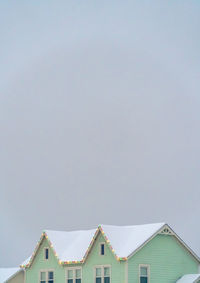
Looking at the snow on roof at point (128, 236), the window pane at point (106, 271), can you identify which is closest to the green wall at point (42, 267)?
the window pane at point (106, 271)

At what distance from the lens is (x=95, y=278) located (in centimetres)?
6844

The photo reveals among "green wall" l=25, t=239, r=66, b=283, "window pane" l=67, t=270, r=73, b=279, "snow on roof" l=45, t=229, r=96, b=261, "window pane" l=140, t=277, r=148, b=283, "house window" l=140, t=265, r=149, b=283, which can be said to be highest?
"snow on roof" l=45, t=229, r=96, b=261

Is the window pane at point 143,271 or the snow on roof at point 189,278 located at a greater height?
the window pane at point 143,271

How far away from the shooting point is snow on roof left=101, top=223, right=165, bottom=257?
65.7 meters

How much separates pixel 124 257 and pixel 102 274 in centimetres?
409

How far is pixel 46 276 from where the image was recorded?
242 feet

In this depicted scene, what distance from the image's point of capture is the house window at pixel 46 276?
73.1 meters

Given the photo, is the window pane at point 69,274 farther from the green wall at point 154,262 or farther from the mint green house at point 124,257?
the green wall at point 154,262

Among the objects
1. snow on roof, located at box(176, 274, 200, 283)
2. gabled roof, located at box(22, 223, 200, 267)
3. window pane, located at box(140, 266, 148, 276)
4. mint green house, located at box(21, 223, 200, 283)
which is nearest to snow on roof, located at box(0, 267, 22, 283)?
gabled roof, located at box(22, 223, 200, 267)

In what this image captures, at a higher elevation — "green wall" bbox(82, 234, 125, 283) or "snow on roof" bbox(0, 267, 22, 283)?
"snow on roof" bbox(0, 267, 22, 283)

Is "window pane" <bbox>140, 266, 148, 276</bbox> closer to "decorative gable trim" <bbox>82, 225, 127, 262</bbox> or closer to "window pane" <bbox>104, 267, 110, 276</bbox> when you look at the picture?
"decorative gable trim" <bbox>82, 225, 127, 262</bbox>

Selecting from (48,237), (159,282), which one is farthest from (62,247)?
(159,282)

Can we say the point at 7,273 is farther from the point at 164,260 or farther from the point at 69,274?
the point at 164,260

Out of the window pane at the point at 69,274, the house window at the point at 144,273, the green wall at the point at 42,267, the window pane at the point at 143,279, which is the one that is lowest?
the window pane at the point at 143,279
